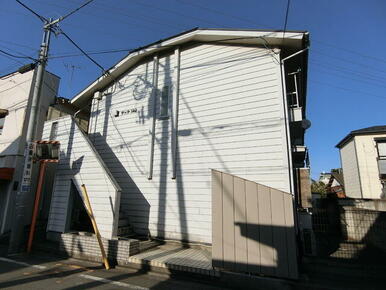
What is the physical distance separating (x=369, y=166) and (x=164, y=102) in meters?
16.5

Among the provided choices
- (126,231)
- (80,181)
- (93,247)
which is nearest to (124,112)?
(80,181)

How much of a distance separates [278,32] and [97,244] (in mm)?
8053

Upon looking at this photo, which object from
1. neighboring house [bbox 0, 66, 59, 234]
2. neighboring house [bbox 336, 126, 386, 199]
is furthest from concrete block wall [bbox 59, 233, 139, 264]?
neighboring house [bbox 336, 126, 386, 199]

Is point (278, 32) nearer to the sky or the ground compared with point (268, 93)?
nearer to the sky

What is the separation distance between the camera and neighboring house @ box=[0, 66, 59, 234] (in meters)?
9.66

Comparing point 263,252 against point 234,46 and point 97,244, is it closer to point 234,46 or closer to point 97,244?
point 97,244

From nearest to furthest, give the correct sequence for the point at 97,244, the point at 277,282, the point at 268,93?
the point at 277,282
the point at 97,244
the point at 268,93

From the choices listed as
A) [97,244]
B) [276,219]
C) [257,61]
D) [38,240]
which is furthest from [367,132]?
[38,240]

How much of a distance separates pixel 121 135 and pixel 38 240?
4508 mm

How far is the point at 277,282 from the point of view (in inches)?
185

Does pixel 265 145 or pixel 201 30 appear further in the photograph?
pixel 201 30

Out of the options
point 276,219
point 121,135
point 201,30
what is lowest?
point 276,219

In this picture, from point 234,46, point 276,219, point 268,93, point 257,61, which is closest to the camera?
point 276,219

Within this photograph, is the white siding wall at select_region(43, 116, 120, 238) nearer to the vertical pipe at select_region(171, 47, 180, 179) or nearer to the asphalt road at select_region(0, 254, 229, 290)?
the asphalt road at select_region(0, 254, 229, 290)
